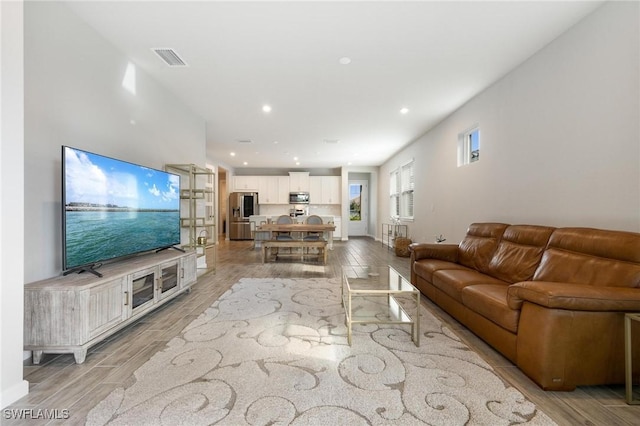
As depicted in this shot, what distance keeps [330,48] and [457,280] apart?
2.56 m

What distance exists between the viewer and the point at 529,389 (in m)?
1.58

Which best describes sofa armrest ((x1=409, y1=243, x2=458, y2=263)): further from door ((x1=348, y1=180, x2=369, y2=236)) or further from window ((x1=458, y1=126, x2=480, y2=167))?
door ((x1=348, y1=180, x2=369, y2=236))

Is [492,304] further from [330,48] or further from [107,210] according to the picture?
[107,210]

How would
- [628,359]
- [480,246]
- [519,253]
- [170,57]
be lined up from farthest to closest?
[480,246], [170,57], [519,253], [628,359]

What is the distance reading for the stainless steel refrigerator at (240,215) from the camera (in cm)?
948

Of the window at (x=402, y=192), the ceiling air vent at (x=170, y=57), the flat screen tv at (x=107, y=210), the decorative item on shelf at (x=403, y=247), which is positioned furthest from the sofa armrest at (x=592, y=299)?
the window at (x=402, y=192)

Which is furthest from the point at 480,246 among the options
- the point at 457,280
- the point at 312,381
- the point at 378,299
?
the point at 312,381

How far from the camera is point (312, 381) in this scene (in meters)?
1.64

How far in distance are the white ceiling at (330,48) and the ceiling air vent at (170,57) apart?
0.07 meters

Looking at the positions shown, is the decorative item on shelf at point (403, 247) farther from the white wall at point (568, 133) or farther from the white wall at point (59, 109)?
the white wall at point (59, 109)

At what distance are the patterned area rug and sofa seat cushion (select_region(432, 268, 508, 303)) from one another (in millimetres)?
363

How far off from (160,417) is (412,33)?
3.30m

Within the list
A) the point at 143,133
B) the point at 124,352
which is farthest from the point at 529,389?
the point at 143,133

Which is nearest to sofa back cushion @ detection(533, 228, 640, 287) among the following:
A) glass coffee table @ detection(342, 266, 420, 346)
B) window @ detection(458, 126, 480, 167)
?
glass coffee table @ detection(342, 266, 420, 346)
